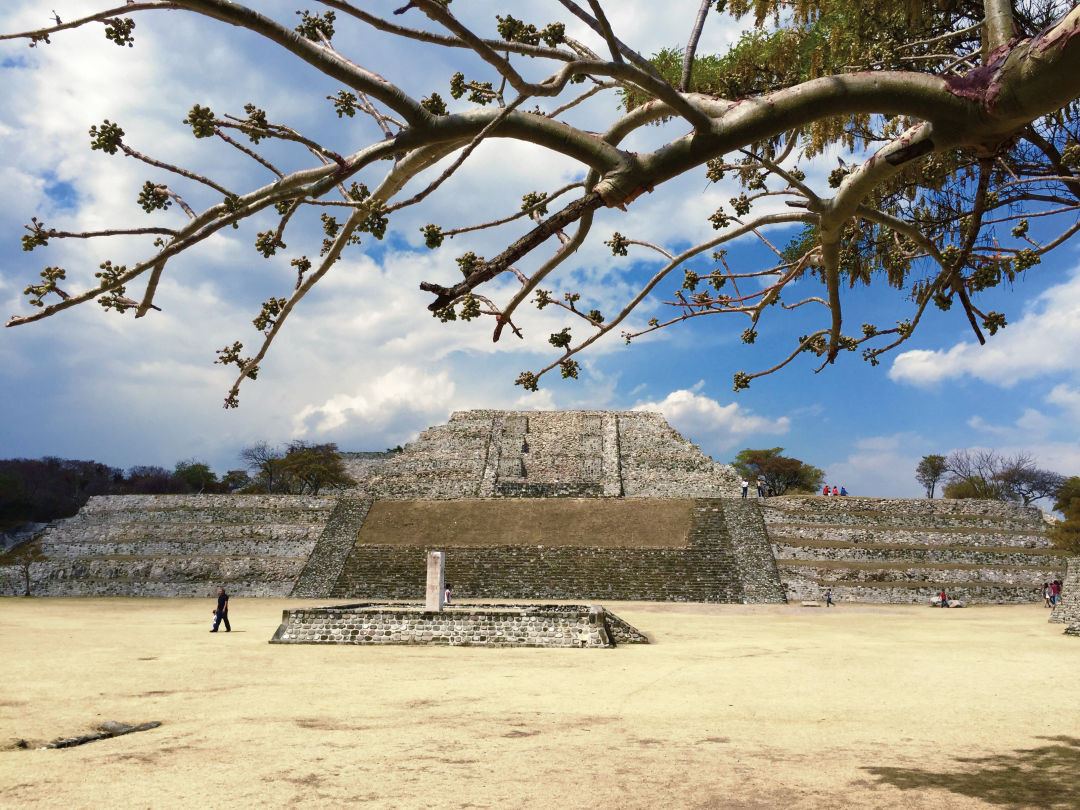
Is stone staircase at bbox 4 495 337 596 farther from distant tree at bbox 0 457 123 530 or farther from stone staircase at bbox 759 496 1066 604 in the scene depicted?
distant tree at bbox 0 457 123 530

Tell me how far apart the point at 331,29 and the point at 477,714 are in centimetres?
726

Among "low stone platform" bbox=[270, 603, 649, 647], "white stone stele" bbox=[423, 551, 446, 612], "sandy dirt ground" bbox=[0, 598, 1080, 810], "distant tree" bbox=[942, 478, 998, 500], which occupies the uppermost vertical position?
"distant tree" bbox=[942, 478, 998, 500]

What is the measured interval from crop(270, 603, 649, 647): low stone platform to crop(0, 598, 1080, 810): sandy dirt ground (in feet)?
1.59

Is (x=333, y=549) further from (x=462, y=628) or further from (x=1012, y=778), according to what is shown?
(x=1012, y=778)

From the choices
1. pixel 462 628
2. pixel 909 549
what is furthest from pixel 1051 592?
pixel 462 628

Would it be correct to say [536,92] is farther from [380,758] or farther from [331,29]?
[380,758]

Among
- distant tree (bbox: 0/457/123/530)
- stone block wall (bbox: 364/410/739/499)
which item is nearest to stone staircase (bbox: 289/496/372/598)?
stone block wall (bbox: 364/410/739/499)

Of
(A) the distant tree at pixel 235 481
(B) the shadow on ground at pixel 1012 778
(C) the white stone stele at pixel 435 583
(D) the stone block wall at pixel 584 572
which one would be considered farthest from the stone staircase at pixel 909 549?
(A) the distant tree at pixel 235 481

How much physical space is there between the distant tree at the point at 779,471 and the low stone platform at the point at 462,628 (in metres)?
52.5

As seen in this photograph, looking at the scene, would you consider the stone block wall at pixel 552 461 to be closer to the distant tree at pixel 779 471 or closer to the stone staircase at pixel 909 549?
the stone staircase at pixel 909 549

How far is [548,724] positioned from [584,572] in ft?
66.1

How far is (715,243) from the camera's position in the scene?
4.74m

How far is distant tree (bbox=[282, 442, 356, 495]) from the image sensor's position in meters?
54.2

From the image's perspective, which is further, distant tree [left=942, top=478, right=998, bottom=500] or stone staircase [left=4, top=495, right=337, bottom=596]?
distant tree [left=942, top=478, right=998, bottom=500]
